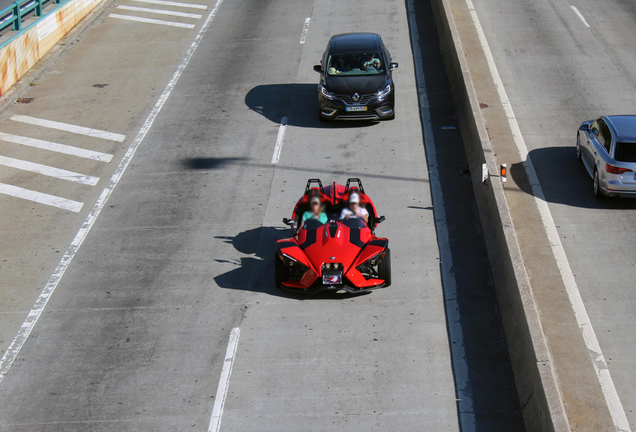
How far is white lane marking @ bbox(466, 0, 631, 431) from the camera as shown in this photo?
10570mm

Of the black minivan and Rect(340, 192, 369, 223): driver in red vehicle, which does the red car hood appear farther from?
the black minivan

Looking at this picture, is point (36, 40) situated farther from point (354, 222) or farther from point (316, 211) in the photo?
point (354, 222)

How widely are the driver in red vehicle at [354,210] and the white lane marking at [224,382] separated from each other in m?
2.91

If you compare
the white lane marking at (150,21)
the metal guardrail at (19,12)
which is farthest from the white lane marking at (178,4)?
the metal guardrail at (19,12)

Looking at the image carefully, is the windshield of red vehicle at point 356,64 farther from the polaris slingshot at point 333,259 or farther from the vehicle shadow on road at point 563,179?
the polaris slingshot at point 333,259

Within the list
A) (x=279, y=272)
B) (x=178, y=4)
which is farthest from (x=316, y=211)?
(x=178, y=4)

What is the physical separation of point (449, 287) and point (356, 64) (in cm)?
945

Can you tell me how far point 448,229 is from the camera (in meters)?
15.2

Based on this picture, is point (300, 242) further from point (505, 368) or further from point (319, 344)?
point (505, 368)

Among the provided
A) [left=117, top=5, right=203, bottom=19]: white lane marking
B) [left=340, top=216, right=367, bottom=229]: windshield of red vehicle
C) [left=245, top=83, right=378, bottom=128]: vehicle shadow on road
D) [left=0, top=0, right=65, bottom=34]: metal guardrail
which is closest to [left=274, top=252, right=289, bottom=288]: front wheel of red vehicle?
[left=340, top=216, right=367, bottom=229]: windshield of red vehicle

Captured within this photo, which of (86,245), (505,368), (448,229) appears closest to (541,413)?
(505,368)

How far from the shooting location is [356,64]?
2105 cm

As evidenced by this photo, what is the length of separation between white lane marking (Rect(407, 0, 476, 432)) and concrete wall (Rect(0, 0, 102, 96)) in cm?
1226

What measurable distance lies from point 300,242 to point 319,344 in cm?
205
